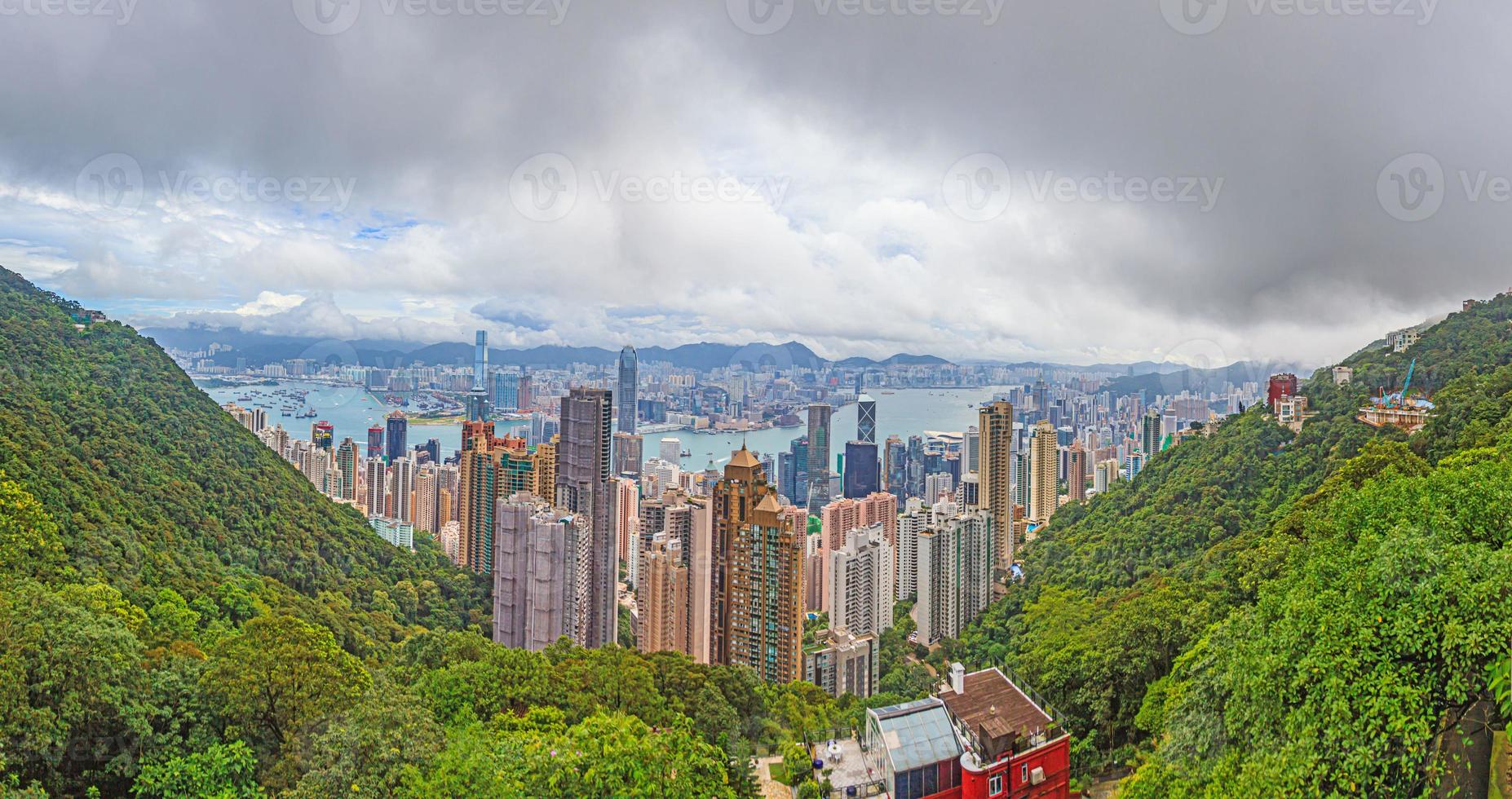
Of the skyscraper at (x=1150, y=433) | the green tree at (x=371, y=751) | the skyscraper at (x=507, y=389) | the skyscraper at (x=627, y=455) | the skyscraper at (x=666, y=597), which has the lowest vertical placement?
the skyscraper at (x=666, y=597)

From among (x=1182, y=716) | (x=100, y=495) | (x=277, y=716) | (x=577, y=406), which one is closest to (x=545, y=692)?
(x=277, y=716)

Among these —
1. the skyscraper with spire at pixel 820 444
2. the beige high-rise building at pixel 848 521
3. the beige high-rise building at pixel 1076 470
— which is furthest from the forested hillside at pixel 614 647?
the skyscraper with spire at pixel 820 444

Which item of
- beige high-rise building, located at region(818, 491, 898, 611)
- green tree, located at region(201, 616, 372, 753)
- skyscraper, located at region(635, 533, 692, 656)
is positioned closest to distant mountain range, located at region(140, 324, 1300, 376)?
beige high-rise building, located at region(818, 491, 898, 611)

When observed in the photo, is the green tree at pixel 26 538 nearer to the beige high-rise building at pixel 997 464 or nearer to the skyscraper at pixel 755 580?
the skyscraper at pixel 755 580

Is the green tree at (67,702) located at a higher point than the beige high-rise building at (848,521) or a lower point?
higher

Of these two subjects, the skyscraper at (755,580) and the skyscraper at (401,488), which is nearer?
the skyscraper at (755,580)

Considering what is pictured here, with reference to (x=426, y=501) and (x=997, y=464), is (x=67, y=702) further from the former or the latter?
(x=997, y=464)
